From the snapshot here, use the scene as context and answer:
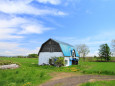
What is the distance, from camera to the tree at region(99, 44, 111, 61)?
191ft

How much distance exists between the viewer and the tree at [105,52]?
5833cm

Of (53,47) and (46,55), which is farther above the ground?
(53,47)

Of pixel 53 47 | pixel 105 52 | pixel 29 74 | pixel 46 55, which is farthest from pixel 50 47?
pixel 105 52

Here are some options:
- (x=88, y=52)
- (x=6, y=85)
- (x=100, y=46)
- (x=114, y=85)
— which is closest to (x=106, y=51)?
(x=100, y=46)

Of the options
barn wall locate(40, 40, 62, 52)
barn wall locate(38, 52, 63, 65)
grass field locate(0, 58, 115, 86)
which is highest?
barn wall locate(40, 40, 62, 52)

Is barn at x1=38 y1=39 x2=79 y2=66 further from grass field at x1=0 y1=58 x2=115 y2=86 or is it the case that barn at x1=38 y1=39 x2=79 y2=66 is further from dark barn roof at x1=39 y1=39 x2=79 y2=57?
grass field at x1=0 y1=58 x2=115 y2=86

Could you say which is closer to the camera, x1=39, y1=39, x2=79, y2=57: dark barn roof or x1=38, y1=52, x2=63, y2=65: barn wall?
x1=39, y1=39, x2=79, y2=57: dark barn roof

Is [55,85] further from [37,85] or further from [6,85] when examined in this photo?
[6,85]

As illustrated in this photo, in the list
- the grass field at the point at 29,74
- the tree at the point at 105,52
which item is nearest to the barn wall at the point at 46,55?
the grass field at the point at 29,74

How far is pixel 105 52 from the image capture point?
2322 inches

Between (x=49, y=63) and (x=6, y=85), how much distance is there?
19352 mm

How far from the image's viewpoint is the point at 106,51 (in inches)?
2306

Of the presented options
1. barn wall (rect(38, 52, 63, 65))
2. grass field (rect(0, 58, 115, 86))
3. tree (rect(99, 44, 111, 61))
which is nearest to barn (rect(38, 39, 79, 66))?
barn wall (rect(38, 52, 63, 65))

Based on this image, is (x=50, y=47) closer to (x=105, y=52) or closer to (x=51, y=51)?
(x=51, y=51)
